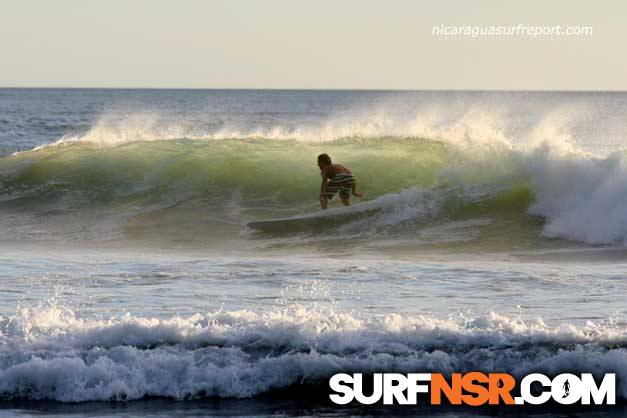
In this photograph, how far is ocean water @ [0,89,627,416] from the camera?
8148 mm

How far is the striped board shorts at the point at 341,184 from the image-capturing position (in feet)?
55.8

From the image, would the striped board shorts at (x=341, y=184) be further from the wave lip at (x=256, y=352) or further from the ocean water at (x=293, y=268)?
the wave lip at (x=256, y=352)

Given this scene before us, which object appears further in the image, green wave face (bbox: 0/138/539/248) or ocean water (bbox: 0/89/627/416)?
green wave face (bbox: 0/138/539/248)

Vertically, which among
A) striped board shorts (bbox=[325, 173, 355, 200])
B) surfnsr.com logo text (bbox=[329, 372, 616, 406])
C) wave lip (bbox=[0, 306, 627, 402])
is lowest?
surfnsr.com logo text (bbox=[329, 372, 616, 406])

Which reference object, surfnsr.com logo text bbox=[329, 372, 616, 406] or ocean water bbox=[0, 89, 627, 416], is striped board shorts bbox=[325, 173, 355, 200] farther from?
surfnsr.com logo text bbox=[329, 372, 616, 406]

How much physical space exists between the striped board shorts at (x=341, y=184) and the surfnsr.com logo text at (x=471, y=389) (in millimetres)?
8952

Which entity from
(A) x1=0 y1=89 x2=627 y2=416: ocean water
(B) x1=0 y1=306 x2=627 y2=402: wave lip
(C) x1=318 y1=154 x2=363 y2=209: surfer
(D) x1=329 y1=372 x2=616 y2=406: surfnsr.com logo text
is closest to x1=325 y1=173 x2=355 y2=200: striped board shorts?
(C) x1=318 y1=154 x2=363 y2=209: surfer

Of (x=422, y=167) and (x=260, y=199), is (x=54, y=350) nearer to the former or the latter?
(x=260, y=199)

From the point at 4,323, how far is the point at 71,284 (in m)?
2.25

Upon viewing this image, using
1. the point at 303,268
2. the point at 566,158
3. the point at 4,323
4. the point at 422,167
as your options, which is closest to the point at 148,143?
the point at 422,167

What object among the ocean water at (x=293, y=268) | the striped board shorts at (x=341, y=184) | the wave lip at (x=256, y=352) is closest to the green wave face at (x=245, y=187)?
the ocean water at (x=293, y=268)

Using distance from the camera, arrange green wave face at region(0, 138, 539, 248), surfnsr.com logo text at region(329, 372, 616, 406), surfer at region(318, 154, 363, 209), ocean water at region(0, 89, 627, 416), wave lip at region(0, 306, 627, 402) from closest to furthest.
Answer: surfnsr.com logo text at region(329, 372, 616, 406), wave lip at region(0, 306, 627, 402), ocean water at region(0, 89, 627, 416), surfer at region(318, 154, 363, 209), green wave face at region(0, 138, 539, 248)

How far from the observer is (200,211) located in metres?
19.2

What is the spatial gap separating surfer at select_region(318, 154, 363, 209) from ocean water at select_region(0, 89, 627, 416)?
41 centimetres
